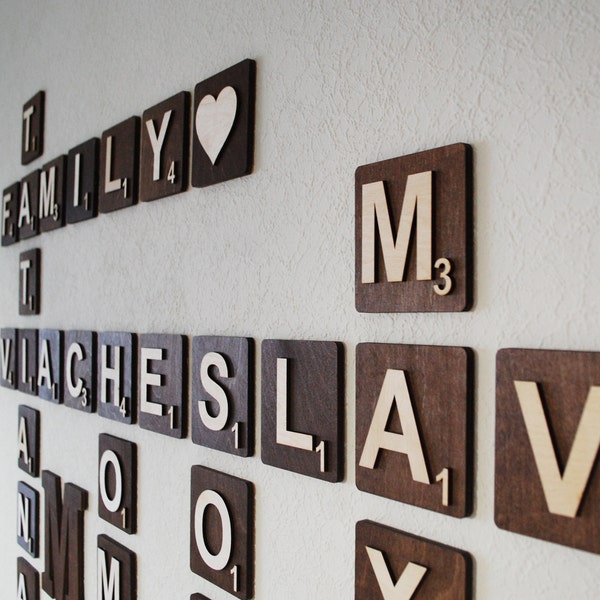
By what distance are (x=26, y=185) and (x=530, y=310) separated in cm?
161

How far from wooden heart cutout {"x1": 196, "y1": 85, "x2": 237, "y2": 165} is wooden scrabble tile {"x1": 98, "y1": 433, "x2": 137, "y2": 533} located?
24.1 inches

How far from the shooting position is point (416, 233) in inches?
25.5

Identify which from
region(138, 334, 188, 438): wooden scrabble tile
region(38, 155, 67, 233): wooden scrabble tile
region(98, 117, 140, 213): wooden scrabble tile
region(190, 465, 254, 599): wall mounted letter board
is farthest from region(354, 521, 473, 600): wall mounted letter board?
region(38, 155, 67, 233): wooden scrabble tile

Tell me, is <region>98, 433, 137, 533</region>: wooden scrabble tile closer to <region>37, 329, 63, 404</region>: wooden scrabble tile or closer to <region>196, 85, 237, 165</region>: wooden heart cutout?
<region>37, 329, 63, 404</region>: wooden scrabble tile

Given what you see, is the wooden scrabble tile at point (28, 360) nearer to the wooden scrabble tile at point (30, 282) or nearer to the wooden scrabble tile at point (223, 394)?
the wooden scrabble tile at point (30, 282)

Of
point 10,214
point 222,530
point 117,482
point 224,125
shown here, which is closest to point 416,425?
point 222,530

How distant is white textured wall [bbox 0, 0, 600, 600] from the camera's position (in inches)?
21.7

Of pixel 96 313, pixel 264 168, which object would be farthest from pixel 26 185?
pixel 264 168

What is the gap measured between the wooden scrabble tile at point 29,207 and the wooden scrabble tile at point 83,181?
0.81 feet

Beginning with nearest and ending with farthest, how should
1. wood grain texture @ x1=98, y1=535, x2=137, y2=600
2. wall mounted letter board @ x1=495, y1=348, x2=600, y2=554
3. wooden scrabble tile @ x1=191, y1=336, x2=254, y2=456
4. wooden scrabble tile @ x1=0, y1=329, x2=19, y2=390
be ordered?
wall mounted letter board @ x1=495, y1=348, x2=600, y2=554
wooden scrabble tile @ x1=191, y1=336, x2=254, y2=456
wood grain texture @ x1=98, y1=535, x2=137, y2=600
wooden scrabble tile @ x1=0, y1=329, x2=19, y2=390

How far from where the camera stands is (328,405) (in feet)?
2.46

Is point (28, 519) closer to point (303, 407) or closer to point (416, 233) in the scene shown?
point (303, 407)

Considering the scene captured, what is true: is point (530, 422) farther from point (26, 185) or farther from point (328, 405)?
point (26, 185)

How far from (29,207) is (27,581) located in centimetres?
107
